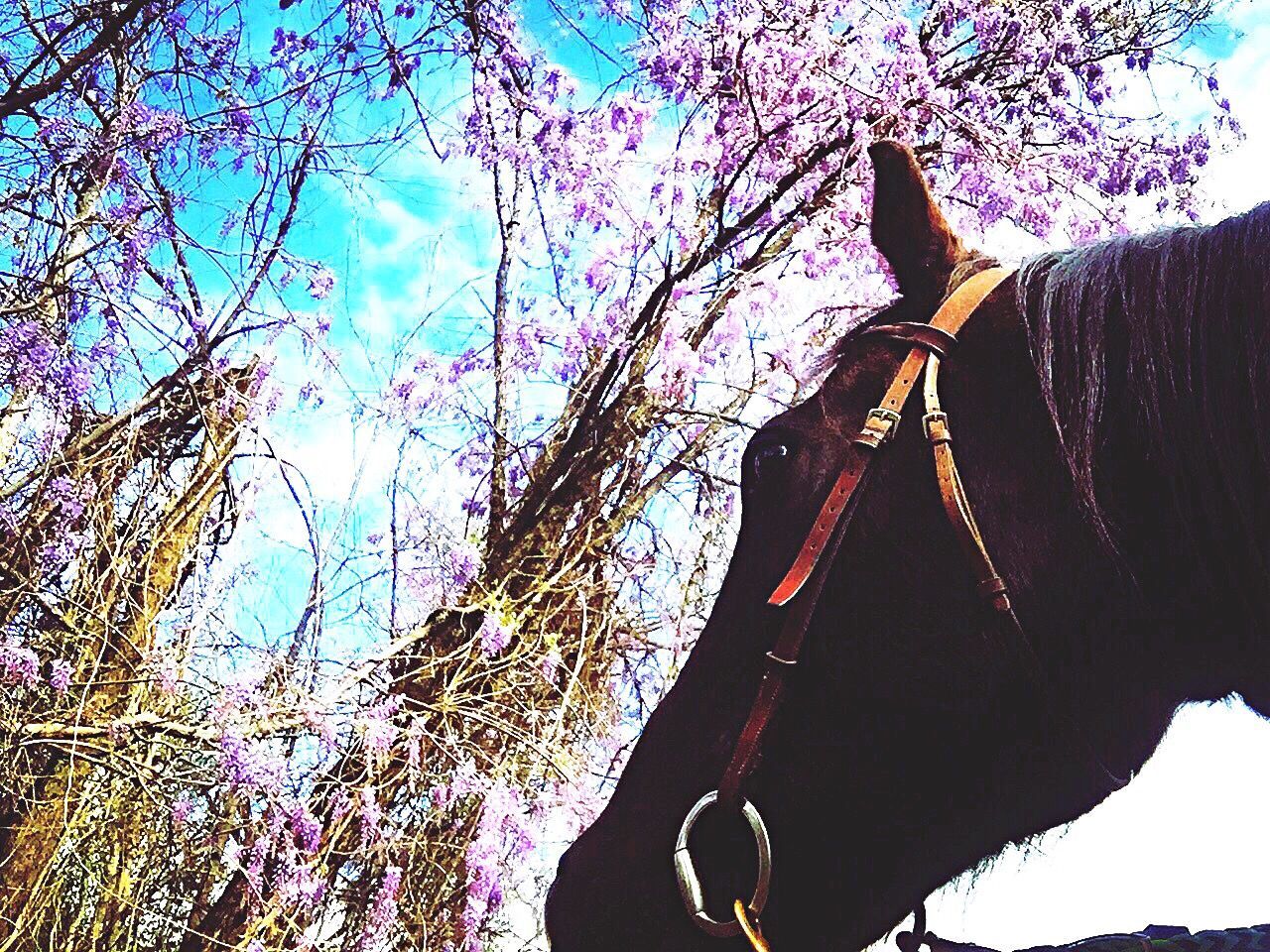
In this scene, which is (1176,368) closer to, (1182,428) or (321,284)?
(1182,428)

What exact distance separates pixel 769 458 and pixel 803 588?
200 mm

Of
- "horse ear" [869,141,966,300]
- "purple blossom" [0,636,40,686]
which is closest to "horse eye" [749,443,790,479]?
"horse ear" [869,141,966,300]

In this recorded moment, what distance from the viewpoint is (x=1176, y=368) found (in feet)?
3.46

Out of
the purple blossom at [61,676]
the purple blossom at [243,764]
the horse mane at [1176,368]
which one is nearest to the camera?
the horse mane at [1176,368]

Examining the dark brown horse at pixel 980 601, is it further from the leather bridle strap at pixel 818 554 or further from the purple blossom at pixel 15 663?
the purple blossom at pixel 15 663

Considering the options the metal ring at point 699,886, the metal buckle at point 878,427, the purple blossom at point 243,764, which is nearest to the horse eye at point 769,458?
the metal buckle at point 878,427

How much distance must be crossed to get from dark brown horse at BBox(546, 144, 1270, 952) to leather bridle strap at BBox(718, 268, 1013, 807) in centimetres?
2

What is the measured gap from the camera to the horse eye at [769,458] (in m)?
1.31

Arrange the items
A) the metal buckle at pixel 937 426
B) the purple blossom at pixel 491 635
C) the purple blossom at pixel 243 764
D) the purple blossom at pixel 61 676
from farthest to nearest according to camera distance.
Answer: the purple blossom at pixel 491 635
the purple blossom at pixel 61 676
the purple blossom at pixel 243 764
the metal buckle at pixel 937 426

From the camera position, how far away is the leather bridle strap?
1206mm

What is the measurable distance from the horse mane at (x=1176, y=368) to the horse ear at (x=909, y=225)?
0.18 meters

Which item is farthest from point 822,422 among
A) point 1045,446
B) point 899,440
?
point 1045,446

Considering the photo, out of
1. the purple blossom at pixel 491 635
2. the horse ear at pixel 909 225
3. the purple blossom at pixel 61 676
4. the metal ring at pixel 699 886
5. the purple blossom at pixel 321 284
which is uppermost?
the purple blossom at pixel 321 284

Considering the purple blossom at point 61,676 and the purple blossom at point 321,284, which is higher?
the purple blossom at point 321,284
